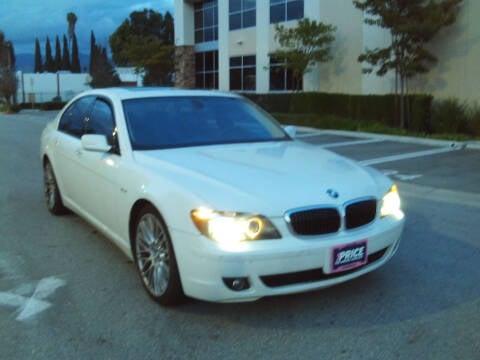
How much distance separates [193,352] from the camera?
11.2 feet

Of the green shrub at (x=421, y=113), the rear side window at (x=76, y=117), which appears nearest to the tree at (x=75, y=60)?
the green shrub at (x=421, y=113)

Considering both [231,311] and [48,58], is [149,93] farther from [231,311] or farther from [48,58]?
[48,58]

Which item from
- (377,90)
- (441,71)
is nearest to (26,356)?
(441,71)

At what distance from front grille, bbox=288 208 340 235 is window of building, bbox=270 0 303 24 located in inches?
902

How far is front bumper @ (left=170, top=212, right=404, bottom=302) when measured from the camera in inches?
139

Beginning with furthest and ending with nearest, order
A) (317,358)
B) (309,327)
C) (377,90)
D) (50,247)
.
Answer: (377,90), (50,247), (309,327), (317,358)

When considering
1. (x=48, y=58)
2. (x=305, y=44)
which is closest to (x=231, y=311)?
(x=305, y=44)

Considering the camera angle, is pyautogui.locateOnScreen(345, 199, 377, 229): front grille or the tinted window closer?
pyautogui.locateOnScreen(345, 199, 377, 229): front grille

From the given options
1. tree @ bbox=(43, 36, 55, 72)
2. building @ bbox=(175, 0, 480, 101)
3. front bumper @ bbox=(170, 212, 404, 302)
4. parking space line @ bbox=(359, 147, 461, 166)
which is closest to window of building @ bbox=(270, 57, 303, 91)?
building @ bbox=(175, 0, 480, 101)

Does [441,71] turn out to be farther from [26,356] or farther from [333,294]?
[26,356]

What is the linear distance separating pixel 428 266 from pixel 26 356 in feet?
10.9

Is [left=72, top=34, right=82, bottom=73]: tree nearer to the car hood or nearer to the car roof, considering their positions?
the car roof

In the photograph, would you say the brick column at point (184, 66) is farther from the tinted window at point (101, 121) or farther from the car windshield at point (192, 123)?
the car windshield at point (192, 123)

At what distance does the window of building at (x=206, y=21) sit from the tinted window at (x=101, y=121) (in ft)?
92.0
